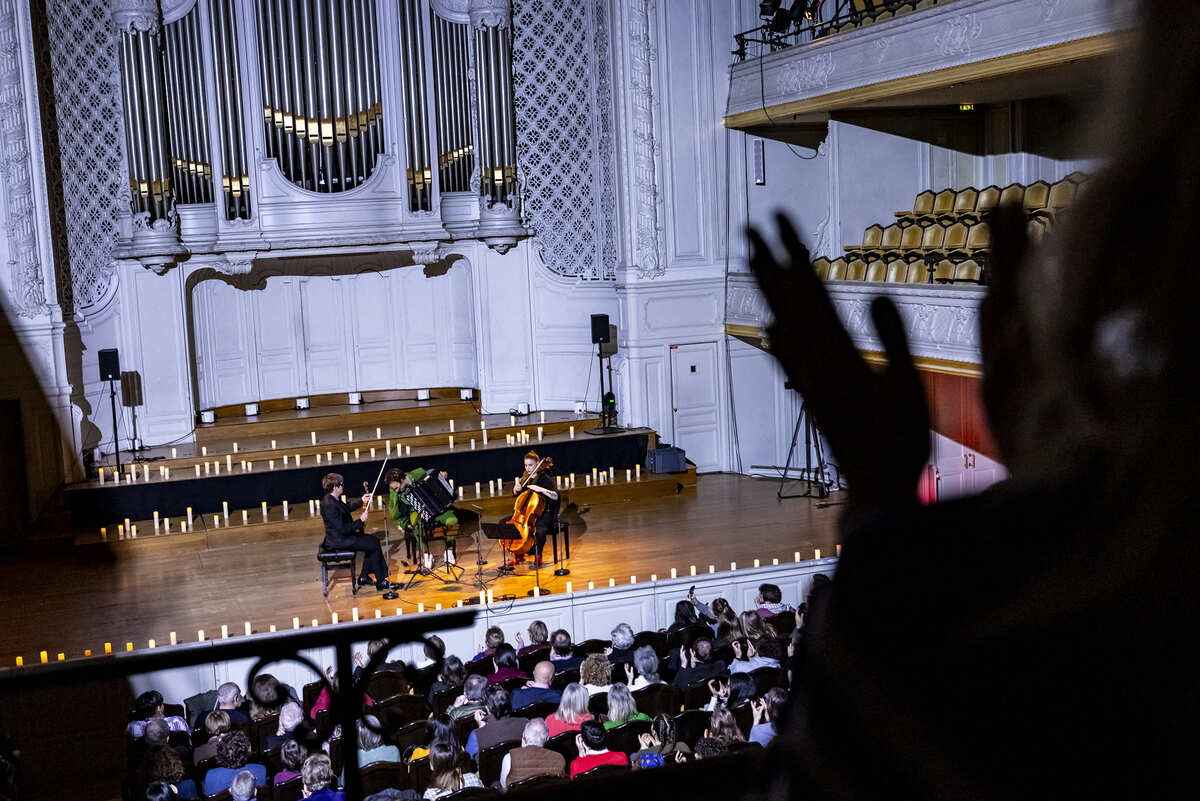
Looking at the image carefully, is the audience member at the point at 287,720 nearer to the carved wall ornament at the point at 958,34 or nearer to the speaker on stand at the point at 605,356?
the carved wall ornament at the point at 958,34

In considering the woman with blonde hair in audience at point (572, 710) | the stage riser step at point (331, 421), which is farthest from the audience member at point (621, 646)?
the stage riser step at point (331, 421)

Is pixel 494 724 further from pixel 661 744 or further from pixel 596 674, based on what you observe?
pixel 661 744

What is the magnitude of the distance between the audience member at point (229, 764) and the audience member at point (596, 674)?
211cm

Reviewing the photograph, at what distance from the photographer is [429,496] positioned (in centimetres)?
1134

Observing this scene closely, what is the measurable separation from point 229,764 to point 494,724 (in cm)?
153

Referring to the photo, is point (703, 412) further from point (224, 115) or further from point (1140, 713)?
point (1140, 713)

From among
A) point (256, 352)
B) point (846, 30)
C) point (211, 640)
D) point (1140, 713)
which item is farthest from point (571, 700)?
point (256, 352)

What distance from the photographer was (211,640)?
10.1 meters

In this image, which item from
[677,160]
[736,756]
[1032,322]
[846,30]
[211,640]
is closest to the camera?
[1032,322]

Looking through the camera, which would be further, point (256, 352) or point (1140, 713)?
point (256, 352)

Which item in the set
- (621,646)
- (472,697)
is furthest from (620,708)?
(621,646)

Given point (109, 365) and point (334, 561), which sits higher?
point (109, 365)

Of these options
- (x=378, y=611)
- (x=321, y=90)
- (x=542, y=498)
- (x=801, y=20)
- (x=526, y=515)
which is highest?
(x=801, y=20)

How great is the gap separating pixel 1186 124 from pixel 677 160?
16.0 m
